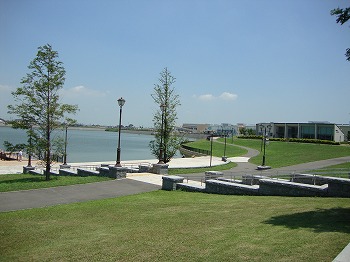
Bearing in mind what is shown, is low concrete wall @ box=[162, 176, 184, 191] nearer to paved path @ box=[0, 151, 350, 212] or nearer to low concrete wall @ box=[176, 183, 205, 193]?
low concrete wall @ box=[176, 183, 205, 193]

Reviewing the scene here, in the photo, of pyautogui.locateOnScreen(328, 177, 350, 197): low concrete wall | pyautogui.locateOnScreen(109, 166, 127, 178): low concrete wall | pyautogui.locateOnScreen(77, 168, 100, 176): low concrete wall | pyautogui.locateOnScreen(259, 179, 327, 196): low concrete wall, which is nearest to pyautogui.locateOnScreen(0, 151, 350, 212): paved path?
pyautogui.locateOnScreen(109, 166, 127, 178): low concrete wall

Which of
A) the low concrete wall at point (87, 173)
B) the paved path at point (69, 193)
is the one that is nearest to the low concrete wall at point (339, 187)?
the paved path at point (69, 193)

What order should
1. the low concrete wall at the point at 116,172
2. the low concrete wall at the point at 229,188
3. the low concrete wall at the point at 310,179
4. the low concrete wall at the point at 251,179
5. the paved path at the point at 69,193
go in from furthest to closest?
the low concrete wall at the point at 116,172
the low concrete wall at the point at 251,179
the low concrete wall at the point at 310,179
the low concrete wall at the point at 229,188
the paved path at the point at 69,193

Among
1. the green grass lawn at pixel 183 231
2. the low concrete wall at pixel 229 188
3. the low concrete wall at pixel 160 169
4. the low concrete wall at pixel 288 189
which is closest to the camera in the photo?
the green grass lawn at pixel 183 231

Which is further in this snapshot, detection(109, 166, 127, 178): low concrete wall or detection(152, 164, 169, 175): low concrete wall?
detection(152, 164, 169, 175): low concrete wall

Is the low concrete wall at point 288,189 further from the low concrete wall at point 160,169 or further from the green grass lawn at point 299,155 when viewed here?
the green grass lawn at point 299,155

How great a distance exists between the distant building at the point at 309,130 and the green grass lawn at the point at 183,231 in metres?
68.1

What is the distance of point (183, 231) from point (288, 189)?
731 centimetres

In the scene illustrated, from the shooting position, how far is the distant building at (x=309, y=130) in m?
77.4

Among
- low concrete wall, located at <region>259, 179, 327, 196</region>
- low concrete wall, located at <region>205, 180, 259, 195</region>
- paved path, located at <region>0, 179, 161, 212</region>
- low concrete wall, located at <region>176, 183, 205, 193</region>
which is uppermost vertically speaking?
low concrete wall, located at <region>259, 179, 327, 196</region>

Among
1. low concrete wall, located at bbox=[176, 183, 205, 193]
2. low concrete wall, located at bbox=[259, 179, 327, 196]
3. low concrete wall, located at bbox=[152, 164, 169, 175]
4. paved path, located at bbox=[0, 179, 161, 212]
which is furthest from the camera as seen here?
low concrete wall, located at bbox=[152, 164, 169, 175]

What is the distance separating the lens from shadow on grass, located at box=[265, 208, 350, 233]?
7.66 meters

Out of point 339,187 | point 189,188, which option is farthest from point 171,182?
point 339,187

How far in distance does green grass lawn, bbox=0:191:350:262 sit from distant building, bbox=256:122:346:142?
68.1 m
